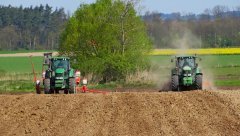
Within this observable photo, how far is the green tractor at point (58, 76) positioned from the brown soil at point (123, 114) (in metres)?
4.47

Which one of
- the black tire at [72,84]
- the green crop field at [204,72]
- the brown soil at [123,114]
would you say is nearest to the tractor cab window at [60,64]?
the black tire at [72,84]

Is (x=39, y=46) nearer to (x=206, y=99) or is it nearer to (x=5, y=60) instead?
(x=5, y=60)

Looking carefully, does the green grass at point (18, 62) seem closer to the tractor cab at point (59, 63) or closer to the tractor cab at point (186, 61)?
the tractor cab at point (59, 63)

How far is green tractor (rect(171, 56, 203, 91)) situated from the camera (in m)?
28.2

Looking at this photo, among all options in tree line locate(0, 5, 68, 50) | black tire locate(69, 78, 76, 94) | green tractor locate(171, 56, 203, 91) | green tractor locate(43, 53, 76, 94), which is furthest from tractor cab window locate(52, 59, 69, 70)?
tree line locate(0, 5, 68, 50)

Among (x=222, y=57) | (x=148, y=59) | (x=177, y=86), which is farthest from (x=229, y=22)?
(x=177, y=86)

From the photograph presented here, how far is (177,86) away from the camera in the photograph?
28531 mm

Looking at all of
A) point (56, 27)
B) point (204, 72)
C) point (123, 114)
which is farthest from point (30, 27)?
point (123, 114)

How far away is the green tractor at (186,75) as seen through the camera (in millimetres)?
28250

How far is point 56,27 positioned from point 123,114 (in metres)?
130

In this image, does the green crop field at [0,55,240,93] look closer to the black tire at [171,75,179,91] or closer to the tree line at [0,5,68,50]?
the black tire at [171,75,179,91]

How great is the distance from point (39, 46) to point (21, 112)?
10803 cm

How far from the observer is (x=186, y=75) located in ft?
92.6

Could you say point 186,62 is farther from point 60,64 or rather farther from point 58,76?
point 58,76
